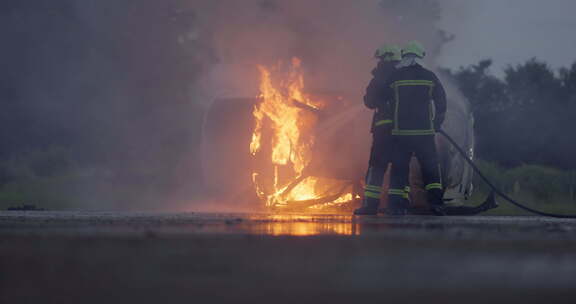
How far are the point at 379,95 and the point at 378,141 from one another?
406 millimetres

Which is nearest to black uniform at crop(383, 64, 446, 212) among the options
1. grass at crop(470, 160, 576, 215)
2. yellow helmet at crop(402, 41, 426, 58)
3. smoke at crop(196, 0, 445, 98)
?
yellow helmet at crop(402, 41, 426, 58)

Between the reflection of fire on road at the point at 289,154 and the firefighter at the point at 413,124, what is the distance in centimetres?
108

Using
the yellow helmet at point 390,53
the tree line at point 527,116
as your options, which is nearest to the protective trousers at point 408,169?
the yellow helmet at point 390,53

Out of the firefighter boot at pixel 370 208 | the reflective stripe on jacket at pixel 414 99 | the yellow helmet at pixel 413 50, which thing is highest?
the yellow helmet at pixel 413 50

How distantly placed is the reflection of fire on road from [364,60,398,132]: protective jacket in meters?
1.06

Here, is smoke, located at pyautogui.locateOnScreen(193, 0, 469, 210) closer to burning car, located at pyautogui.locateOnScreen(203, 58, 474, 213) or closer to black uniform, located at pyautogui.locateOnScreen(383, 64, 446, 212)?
burning car, located at pyautogui.locateOnScreen(203, 58, 474, 213)

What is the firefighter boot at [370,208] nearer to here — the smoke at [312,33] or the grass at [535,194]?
the smoke at [312,33]

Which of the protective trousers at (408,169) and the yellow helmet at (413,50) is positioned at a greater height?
the yellow helmet at (413,50)

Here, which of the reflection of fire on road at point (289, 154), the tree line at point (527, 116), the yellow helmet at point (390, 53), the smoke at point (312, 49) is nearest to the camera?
the yellow helmet at point (390, 53)

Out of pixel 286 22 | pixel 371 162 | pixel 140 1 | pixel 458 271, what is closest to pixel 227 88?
pixel 286 22

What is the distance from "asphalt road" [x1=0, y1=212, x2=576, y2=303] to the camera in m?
2.70

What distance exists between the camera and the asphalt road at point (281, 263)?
2699mm

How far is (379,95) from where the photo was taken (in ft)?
21.1

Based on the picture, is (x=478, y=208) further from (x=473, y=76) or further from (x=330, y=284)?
(x=473, y=76)
